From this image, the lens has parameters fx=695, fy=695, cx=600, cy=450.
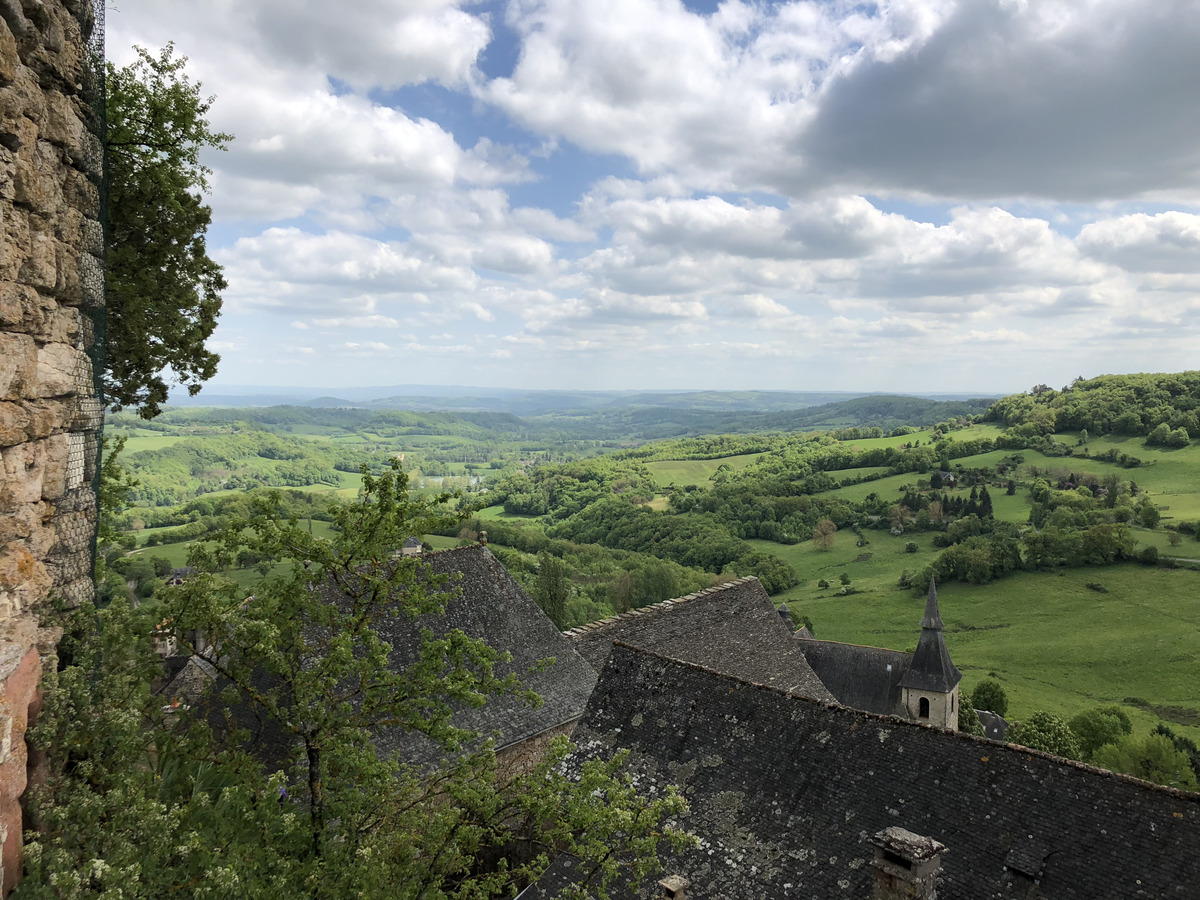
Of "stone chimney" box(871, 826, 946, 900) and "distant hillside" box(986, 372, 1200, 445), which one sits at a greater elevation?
"distant hillside" box(986, 372, 1200, 445)

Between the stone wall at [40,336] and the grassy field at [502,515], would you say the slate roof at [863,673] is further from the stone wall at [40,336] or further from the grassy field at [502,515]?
the grassy field at [502,515]

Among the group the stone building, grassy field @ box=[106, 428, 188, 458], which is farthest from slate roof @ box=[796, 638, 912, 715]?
grassy field @ box=[106, 428, 188, 458]

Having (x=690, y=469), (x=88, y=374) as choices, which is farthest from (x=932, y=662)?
(x=690, y=469)

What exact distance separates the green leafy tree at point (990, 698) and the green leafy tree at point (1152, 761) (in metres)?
11.3

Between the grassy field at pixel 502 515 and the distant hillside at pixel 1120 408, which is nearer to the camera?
the distant hillside at pixel 1120 408

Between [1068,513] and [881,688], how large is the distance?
6363 cm

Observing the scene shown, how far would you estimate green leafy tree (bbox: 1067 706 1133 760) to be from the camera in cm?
4138

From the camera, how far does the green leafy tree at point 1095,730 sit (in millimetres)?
41375

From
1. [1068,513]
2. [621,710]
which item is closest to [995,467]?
[1068,513]

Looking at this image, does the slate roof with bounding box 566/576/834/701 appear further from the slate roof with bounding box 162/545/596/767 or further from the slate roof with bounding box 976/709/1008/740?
the slate roof with bounding box 976/709/1008/740

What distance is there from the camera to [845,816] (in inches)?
413

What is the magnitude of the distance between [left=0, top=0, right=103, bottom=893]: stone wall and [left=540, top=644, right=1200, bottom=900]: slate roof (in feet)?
30.5

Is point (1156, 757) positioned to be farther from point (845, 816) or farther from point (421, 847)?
point (421, 847)

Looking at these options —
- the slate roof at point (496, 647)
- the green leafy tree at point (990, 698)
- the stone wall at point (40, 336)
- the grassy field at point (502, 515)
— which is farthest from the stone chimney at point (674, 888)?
the grassy field at point (502, 515)
